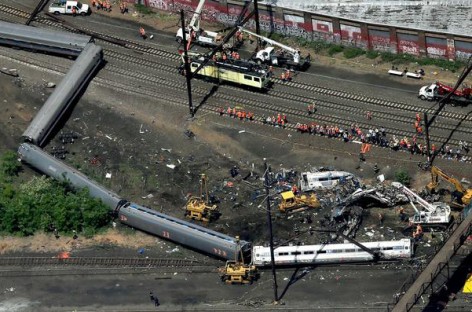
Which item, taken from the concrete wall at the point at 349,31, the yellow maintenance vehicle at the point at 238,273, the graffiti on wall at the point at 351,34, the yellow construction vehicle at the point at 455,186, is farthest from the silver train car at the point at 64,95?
the yellow construction vehicle at the point at 455,186

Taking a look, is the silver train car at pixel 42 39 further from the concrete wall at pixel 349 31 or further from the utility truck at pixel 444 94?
the utility truck at pixel 444 94

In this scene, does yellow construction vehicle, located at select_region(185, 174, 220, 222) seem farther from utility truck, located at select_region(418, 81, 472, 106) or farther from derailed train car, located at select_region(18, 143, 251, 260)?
utility truck, located at select_region(418, 81, 472, 106)

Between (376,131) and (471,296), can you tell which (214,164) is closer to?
(376,131)

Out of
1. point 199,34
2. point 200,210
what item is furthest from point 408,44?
point 200,210

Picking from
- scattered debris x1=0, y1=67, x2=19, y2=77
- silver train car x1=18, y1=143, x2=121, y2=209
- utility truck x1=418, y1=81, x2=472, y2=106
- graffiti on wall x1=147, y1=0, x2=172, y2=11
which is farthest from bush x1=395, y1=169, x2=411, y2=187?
scattered debris x1=0, y1=67, x2=19, y2=77

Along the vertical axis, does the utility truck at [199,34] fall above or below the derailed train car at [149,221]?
above

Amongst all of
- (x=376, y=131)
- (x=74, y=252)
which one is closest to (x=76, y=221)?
(x=74, y=252)
